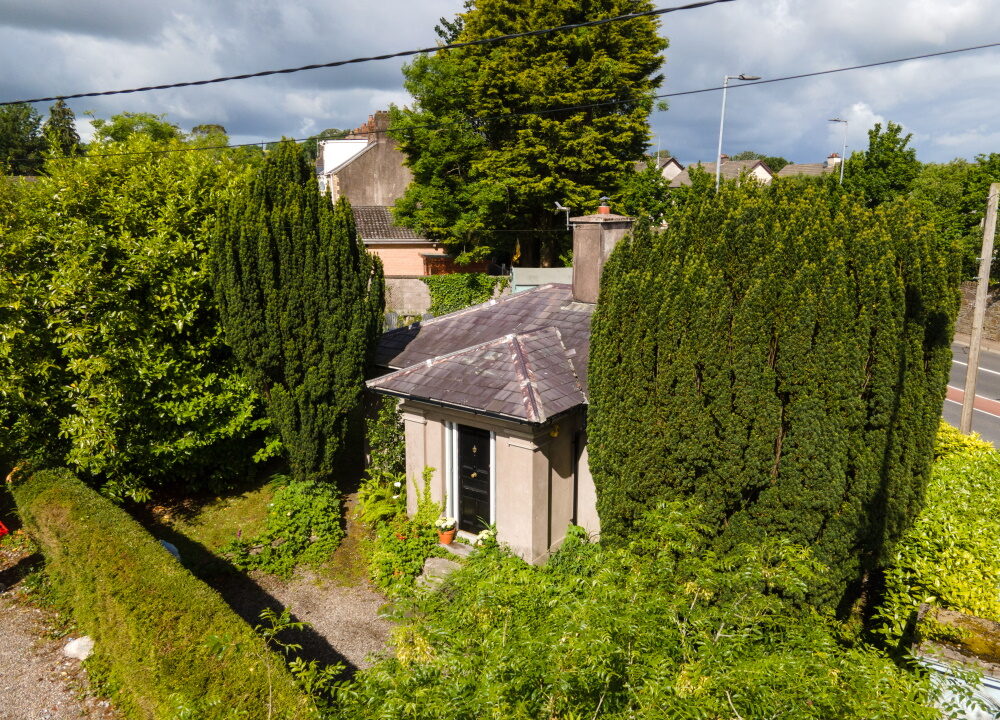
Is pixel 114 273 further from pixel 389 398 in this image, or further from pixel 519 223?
pixel 519 223

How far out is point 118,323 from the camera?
10.5 metres

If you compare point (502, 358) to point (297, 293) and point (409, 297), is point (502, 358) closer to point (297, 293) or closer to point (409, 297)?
point (297, 293)

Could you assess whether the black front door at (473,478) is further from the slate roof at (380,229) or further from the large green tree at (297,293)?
the slate roof at (380,229)

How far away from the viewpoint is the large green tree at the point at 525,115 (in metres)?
25.5

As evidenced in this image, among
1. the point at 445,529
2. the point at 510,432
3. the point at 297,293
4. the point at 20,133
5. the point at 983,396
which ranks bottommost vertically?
the point at 983,396

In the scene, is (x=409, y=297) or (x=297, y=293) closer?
(x=297, y=293)

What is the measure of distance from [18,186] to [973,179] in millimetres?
36830

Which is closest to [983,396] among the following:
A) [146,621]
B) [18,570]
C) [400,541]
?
[400,541]

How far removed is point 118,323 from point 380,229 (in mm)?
24248

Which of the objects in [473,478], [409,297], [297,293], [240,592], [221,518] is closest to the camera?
[240,592]

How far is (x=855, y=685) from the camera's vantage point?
4.01 meters

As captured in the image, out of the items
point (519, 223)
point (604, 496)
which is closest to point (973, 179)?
point (519, 223)

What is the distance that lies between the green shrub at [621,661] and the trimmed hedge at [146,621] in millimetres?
1131

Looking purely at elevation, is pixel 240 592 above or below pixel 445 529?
below
